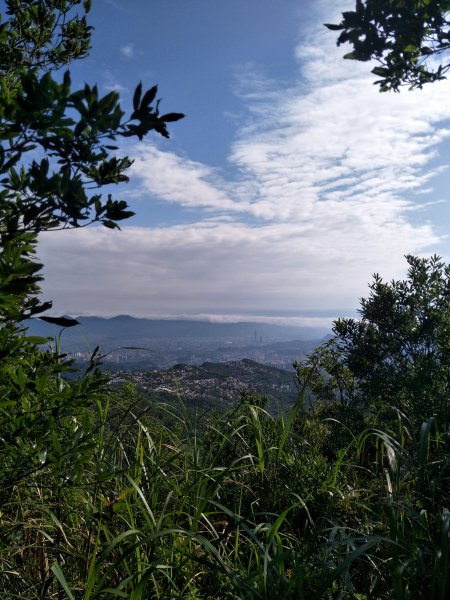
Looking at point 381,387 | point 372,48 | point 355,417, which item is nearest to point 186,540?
point 372,48

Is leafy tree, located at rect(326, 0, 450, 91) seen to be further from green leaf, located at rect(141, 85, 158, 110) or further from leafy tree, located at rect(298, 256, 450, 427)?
leafy tree, located at rect(298, 256, 450, 427)

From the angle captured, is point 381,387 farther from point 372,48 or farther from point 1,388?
point 1,388

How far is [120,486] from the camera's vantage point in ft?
8.20

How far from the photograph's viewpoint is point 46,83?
1.35 m

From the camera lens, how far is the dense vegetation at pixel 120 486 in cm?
152

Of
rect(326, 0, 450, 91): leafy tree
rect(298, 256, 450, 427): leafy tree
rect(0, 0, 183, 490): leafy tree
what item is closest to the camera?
rect(0, 0, 183, 490): leafy tree

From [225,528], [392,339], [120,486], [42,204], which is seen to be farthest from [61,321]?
[392,339]

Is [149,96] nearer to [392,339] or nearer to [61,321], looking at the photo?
[61,321]

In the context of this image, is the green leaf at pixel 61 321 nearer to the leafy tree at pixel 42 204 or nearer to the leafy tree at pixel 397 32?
the leafy tree at pixel 42 204

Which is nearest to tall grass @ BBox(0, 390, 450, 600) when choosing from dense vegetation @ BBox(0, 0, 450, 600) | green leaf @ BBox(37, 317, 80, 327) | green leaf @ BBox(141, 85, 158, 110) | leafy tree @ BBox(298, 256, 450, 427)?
dense vegetation @ BBox(0, 0, 450, 600)

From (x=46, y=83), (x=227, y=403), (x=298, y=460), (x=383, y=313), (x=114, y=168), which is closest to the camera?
(x=46, y=83)

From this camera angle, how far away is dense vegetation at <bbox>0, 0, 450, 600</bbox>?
1.52m

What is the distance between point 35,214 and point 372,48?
120 inches

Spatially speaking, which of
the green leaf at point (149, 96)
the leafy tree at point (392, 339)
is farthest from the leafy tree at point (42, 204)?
the leafy tree at point (392, 339)
